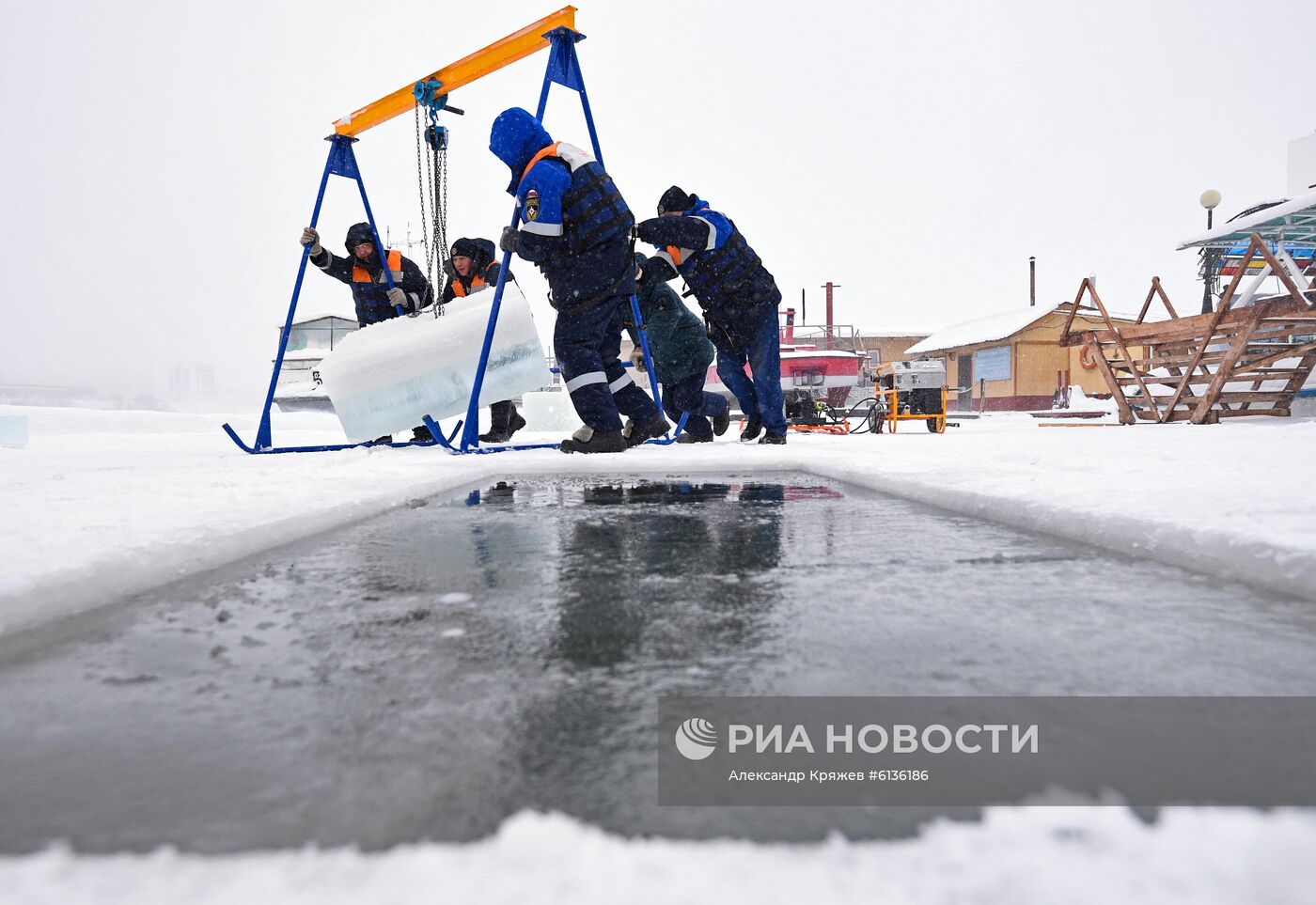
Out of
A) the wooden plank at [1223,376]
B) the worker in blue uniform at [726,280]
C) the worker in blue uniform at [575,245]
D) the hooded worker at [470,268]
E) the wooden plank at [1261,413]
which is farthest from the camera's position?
the wooden plank at [1261,413]

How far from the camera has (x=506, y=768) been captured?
64 cm

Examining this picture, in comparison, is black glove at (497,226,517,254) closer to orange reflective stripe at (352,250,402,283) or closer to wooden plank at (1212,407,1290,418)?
orange reflective stripe at (352,250,402,283)

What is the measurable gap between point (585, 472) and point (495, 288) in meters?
1.61

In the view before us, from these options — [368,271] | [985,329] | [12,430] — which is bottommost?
[12,430]

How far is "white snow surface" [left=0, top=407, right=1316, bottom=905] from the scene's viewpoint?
1.59 feet

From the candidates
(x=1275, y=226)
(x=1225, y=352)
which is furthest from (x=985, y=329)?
(x=1225, y=352)

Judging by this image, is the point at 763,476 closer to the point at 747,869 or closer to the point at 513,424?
the point at 747,869

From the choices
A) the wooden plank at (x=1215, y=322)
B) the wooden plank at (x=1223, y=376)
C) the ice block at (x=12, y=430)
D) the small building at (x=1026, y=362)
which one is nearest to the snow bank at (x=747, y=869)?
the wooden plank at (x=1215, y=322)

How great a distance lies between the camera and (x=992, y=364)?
23656 millimetres

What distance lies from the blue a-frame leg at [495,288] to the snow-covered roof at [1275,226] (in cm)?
623

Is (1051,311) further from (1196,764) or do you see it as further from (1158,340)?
(1196,764)

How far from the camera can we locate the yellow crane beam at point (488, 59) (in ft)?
16.1

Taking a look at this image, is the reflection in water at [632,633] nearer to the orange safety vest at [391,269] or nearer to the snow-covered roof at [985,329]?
the orange safety vest at [391,269]

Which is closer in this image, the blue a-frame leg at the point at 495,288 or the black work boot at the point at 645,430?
the blue a-frame leg at the point at 495,288
